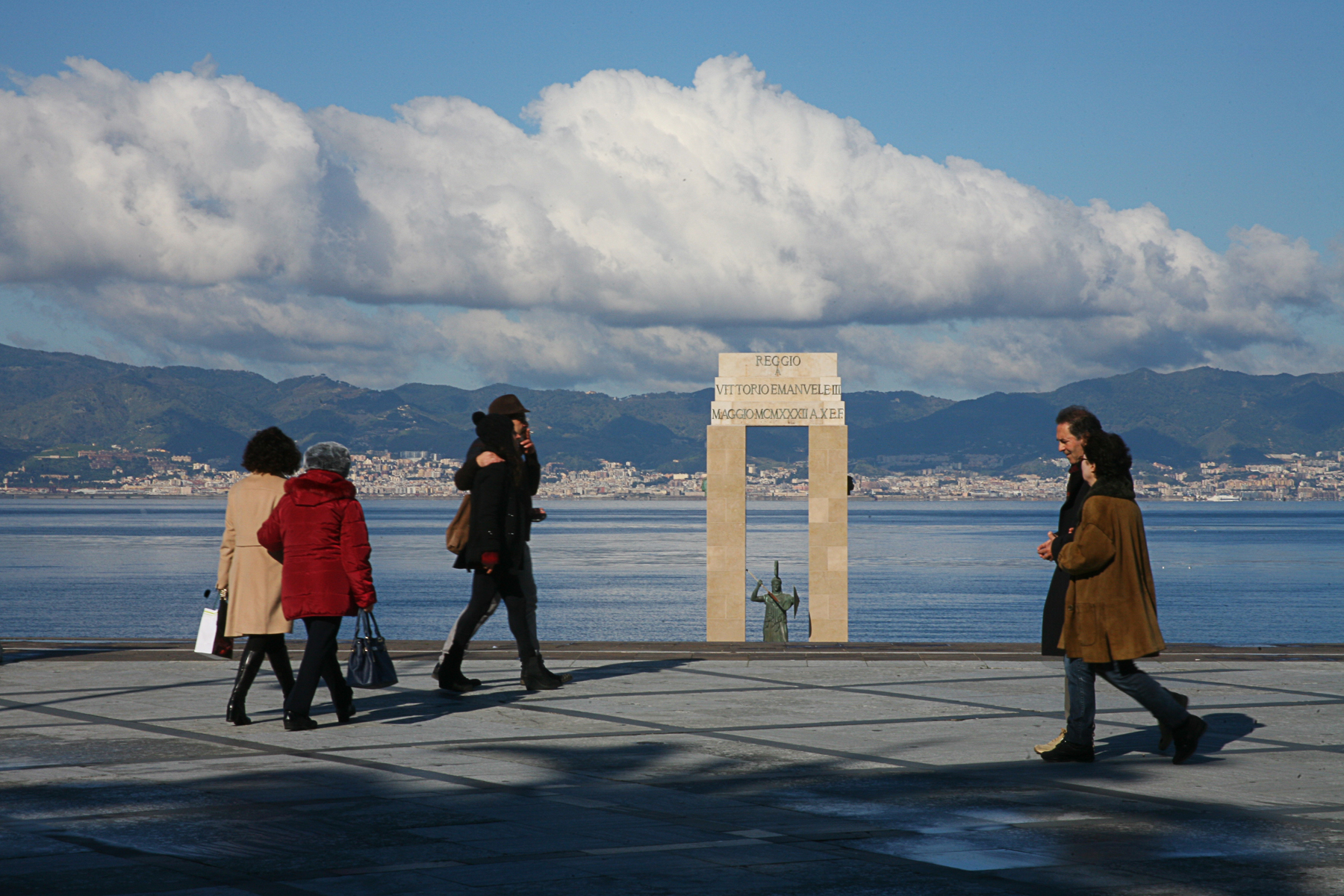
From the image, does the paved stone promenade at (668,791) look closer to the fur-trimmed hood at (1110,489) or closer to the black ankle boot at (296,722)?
the black ankle boot at (296,722)

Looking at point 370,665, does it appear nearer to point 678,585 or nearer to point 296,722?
point 296,722

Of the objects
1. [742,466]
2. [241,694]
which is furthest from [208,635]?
[742,466]

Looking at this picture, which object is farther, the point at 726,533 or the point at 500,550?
the point at 726,533

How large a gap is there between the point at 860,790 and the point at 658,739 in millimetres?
1658

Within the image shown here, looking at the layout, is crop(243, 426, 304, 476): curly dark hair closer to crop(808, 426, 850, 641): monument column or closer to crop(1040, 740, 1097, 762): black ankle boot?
crop(1040, 740, 1097, 762): black ankle boot

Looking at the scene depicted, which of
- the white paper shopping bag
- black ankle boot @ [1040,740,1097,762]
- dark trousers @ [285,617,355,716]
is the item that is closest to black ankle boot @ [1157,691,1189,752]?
black ankle boot @ [1040,740,1097,762]

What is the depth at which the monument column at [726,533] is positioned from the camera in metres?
26.5

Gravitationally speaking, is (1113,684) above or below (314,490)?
below

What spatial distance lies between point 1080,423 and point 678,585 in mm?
67621

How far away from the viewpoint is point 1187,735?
696 cm

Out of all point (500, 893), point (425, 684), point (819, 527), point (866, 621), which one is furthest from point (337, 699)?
point (866, 621)

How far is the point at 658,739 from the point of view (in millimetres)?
7645

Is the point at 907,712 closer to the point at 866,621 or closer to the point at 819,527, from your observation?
the point at 819,527

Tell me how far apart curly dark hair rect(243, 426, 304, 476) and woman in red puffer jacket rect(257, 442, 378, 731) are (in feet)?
1.40
